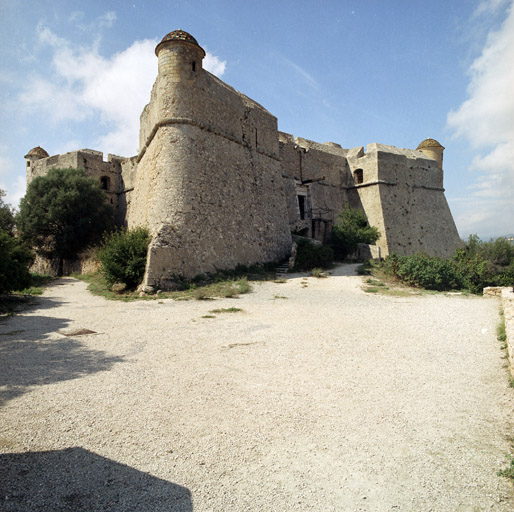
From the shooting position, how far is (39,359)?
5098 millimetres

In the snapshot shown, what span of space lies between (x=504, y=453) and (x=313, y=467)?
1.60m

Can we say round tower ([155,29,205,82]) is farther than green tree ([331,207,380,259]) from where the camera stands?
No

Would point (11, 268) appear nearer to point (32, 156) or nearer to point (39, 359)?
point (39, 359)

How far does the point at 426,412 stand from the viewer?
3.65 metres

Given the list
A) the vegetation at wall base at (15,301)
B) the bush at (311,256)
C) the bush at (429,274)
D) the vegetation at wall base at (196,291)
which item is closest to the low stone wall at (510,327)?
the bush at (429,274)

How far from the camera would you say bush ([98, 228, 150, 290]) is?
1217cm

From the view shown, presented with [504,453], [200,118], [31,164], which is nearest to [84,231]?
[31,164]

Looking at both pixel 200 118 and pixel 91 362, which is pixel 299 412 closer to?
pixel 91 362

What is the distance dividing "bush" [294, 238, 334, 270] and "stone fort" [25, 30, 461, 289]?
1503mm

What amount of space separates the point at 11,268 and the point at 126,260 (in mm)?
3446

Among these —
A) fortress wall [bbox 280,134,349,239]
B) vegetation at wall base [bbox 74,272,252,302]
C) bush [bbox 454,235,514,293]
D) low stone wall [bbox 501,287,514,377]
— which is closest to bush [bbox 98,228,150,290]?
vegetation at wall base [bbox 74,272,252,302]

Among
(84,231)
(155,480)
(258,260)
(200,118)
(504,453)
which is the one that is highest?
(200,118)

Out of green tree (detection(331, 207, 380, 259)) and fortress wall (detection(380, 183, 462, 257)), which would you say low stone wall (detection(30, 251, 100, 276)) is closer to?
green tree (detection(331, 207, 380, 259))

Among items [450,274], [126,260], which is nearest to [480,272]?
[450,274]
